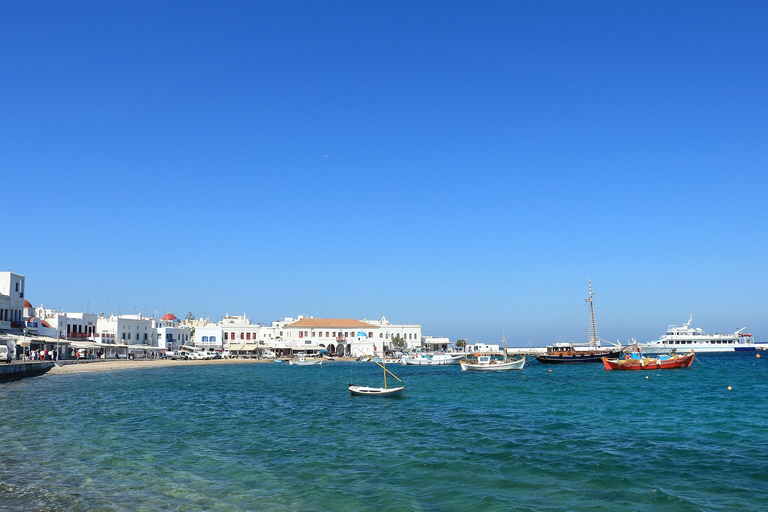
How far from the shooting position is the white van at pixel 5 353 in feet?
173

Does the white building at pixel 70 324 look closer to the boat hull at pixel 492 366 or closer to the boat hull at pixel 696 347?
the boat hull at pixel 492 366

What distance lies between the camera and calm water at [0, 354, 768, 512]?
13789mm

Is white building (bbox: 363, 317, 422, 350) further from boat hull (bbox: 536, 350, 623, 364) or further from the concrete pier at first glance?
the concrete pier

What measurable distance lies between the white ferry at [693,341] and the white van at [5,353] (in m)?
121

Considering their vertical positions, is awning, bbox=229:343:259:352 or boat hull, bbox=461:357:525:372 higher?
awning, bbox=229:343:259:352

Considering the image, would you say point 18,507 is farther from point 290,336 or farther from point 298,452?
point 290,336

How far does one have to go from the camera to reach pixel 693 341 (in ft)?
447

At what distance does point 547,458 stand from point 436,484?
15.4ft

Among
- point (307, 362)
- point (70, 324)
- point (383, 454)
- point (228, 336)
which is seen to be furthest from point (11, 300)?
point (383, 454)

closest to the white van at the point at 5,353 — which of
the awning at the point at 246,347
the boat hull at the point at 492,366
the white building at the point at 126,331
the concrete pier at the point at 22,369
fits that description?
the concrete pier at the point at 22,369

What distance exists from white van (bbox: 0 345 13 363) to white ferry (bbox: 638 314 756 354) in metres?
121

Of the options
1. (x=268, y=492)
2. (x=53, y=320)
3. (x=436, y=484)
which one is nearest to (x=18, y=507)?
(x=268, y=492)

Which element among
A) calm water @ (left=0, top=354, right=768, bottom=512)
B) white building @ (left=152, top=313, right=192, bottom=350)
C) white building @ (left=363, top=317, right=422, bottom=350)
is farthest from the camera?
white building @ (left=363, top=317, right=422, bottom=350)

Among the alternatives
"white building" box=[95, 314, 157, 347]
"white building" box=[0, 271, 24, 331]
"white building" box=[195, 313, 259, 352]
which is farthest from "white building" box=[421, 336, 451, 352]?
"white building" box=[0, 271, 24, 331]
